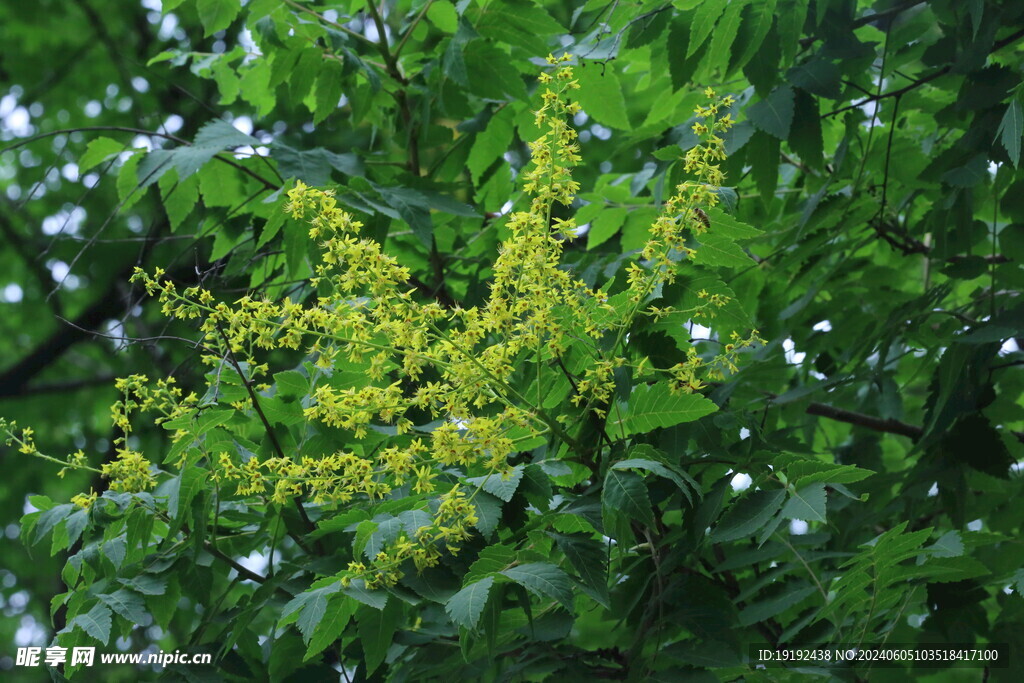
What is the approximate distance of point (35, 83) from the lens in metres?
7.78

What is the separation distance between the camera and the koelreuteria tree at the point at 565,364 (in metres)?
1.97

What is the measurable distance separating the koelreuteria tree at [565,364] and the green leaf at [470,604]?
0.01 metres

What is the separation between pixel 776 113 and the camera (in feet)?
9.27

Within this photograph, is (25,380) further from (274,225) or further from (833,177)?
(833,177)

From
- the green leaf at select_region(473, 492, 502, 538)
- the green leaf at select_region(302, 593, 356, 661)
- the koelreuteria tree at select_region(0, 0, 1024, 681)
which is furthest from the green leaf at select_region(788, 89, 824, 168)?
the green leaf at select_region(302, 593, 356, 661)

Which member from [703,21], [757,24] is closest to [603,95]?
[703,21]

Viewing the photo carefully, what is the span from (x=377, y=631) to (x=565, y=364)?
2.45ft

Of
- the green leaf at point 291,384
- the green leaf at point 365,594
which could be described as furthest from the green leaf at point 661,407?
the green leaf at point 291,384

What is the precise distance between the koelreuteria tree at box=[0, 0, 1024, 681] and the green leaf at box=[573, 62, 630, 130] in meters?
0.01

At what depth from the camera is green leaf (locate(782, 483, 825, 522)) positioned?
6.01 feet

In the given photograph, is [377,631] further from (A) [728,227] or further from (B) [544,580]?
(A) [728,227]

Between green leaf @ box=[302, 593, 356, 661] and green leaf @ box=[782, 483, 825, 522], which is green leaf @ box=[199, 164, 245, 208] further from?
green leaf @ box=[782, 483, 825, 522]

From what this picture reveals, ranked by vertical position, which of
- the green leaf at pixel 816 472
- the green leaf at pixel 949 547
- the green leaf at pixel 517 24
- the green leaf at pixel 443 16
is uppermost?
the green leaf at pixel 443 16

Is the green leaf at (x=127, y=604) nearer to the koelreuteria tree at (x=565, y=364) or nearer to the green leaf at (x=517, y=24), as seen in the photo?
the koelreuteria tree at (x=565, y=364)
